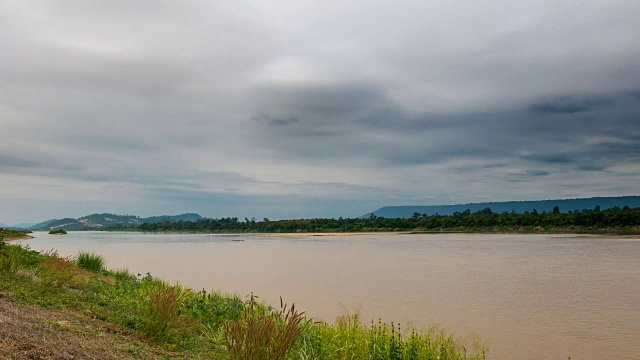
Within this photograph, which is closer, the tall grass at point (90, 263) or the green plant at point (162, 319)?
the green plant at point (162, 319)

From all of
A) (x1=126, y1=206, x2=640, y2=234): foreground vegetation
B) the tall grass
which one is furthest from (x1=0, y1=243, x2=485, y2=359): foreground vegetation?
(x1=126, y1=206, x2=640, y2=234): foreground vegetation

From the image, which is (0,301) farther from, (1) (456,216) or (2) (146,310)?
(1) (456,216)

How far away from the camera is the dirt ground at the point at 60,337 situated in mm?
6031

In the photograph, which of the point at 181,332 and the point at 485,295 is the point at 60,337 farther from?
the point at 485,295

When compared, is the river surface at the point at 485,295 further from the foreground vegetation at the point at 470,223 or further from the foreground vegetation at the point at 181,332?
the foreground vegetation at the point at 470,223

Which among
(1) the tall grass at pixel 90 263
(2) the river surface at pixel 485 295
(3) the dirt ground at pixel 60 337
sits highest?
(3) the dirt ground at pixel 60 337

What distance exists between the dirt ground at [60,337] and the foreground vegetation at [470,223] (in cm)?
10328

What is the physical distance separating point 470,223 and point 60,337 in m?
126

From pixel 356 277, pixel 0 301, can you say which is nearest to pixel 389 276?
pixel 356 277

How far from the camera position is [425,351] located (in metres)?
9.73

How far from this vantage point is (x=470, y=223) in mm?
124438

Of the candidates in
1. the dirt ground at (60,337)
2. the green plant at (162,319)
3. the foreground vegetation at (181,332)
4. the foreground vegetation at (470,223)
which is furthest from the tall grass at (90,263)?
the foreground vegetation at (470,223)

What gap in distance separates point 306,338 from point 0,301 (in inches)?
235

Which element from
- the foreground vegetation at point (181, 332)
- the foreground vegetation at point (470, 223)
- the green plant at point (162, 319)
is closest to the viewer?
the foreground vegetation at point (181, 332)
